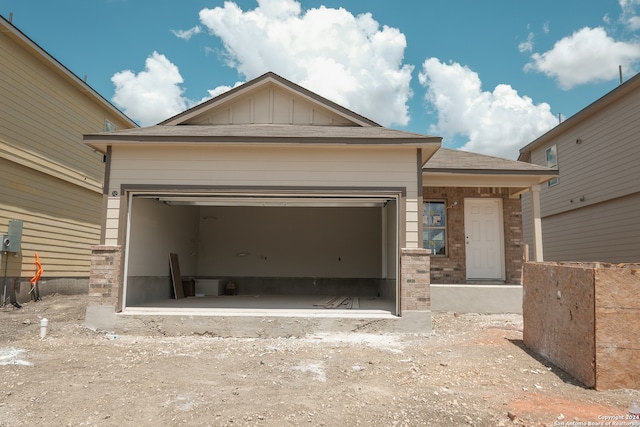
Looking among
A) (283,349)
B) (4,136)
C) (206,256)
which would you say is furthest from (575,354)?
(4,136)

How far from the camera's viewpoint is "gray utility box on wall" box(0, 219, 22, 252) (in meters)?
11.2

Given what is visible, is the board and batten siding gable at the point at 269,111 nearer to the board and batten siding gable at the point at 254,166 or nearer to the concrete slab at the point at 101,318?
the board and batten siding gable at the point at 254,166

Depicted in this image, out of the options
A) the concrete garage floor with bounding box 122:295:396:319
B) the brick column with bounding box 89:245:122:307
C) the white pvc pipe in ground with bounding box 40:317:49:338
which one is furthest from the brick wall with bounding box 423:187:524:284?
the white pvc pipe in ground with bounding box 40:317:49:338

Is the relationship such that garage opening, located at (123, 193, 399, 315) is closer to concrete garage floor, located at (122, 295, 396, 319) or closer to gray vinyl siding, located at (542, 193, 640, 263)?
concrete garage floor, located at (122, 295, 396, 319)

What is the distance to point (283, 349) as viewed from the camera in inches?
284

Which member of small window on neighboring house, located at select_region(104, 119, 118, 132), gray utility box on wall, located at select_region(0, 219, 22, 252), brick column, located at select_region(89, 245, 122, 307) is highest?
small window on neighboring house, located at select_region(104, 119, 118, 132)

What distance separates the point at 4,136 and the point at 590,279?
1256 centimetres

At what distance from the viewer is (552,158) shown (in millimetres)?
17047

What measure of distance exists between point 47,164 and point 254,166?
7655 mm

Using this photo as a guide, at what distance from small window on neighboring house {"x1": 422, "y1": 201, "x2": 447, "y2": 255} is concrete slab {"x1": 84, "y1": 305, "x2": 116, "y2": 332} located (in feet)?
24.0

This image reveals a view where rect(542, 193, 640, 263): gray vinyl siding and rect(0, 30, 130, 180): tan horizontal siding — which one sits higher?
rect(0, 30, 130, 180): tan horizontal siding

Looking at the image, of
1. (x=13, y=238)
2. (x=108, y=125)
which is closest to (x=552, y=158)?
(x=108, y=125)

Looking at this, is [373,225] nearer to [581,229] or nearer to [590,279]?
→ [581,229]

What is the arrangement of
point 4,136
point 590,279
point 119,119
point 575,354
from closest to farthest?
point 590,279 < point 575,354 < point 4,136 < point 119,119
